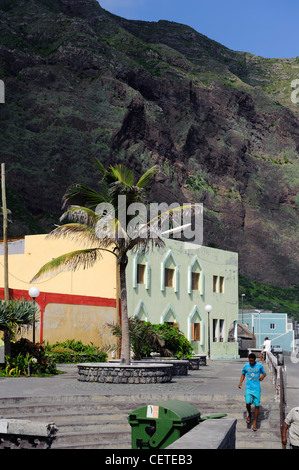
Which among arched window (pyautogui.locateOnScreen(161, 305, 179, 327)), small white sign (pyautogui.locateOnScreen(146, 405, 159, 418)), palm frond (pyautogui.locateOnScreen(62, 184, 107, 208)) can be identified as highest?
palm frond (pyautogui.locateOnScreen(62, 184, 107, 208))

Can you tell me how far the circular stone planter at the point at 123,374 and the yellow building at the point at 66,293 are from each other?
10129 millimetres

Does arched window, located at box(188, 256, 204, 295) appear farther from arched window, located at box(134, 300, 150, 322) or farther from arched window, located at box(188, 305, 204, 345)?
arched window, located at box(134, 300, 150, 322)

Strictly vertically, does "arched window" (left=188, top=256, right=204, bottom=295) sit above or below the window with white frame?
above

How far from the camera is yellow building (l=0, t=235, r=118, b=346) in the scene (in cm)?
2942

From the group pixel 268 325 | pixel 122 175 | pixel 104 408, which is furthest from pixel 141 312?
pixel 268 325

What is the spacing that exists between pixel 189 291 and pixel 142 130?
76.9m

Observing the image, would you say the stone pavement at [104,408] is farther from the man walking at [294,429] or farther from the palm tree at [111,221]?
the palm tree at [111,221]

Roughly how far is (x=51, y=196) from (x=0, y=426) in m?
94.5

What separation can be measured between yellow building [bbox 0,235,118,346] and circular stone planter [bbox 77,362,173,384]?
1013 cm

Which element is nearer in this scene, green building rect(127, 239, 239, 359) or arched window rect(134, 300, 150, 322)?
arched window rect(134, 300, 150, 322)

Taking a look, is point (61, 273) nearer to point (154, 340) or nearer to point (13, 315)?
point (154, 340)

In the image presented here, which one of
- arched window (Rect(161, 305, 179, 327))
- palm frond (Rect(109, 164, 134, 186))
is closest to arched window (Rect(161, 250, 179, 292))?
arched window (Rect(161, 305, 179, 327))
